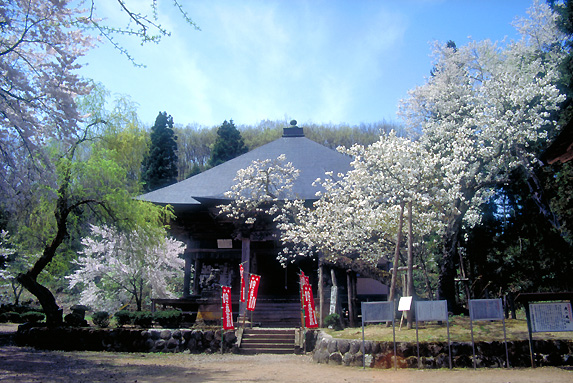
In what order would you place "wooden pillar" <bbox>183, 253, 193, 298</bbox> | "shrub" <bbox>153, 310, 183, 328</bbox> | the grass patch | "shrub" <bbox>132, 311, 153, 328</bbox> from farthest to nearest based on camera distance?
"wooden pillar" <bbox>183, 253, 193, 298</bbox>
"shrub" <bbox>153, 310, 183, 328</bbox>
"shrub" <bbox>132, 311, 153, 328</bbox>
the grass patch

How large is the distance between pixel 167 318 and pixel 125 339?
1.99 meters

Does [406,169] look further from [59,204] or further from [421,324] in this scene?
[59,204]

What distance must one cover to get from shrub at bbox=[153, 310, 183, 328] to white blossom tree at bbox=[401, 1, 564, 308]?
8517mm

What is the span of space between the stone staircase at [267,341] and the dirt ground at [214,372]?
1361 mm

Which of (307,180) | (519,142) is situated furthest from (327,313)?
(519,142)

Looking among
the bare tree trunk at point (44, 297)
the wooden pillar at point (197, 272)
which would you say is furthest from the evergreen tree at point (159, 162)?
the bare tree trunk at point (44, 297)

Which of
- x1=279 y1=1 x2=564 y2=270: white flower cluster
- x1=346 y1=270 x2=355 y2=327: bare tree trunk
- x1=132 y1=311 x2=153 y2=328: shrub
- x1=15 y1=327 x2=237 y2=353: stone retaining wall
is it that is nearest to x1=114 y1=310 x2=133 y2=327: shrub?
x1=132 y1=311 x2=153 y2=328: shrub

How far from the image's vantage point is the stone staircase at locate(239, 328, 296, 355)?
11969mm

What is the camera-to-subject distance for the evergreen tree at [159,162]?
3003cm

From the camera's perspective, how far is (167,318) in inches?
557

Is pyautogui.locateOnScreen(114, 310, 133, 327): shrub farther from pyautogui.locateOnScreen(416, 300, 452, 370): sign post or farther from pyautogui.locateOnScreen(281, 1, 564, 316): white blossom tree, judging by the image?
pyautogui.locateOnScreen(416, 300, 452, 370): sign post

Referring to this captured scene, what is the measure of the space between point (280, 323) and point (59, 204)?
7898mm

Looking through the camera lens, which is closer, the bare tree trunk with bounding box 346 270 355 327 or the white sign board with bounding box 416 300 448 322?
A: the white sign board with bounding box 416 300 448 322

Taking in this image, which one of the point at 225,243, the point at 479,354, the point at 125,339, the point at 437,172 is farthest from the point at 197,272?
the point at 479,354
